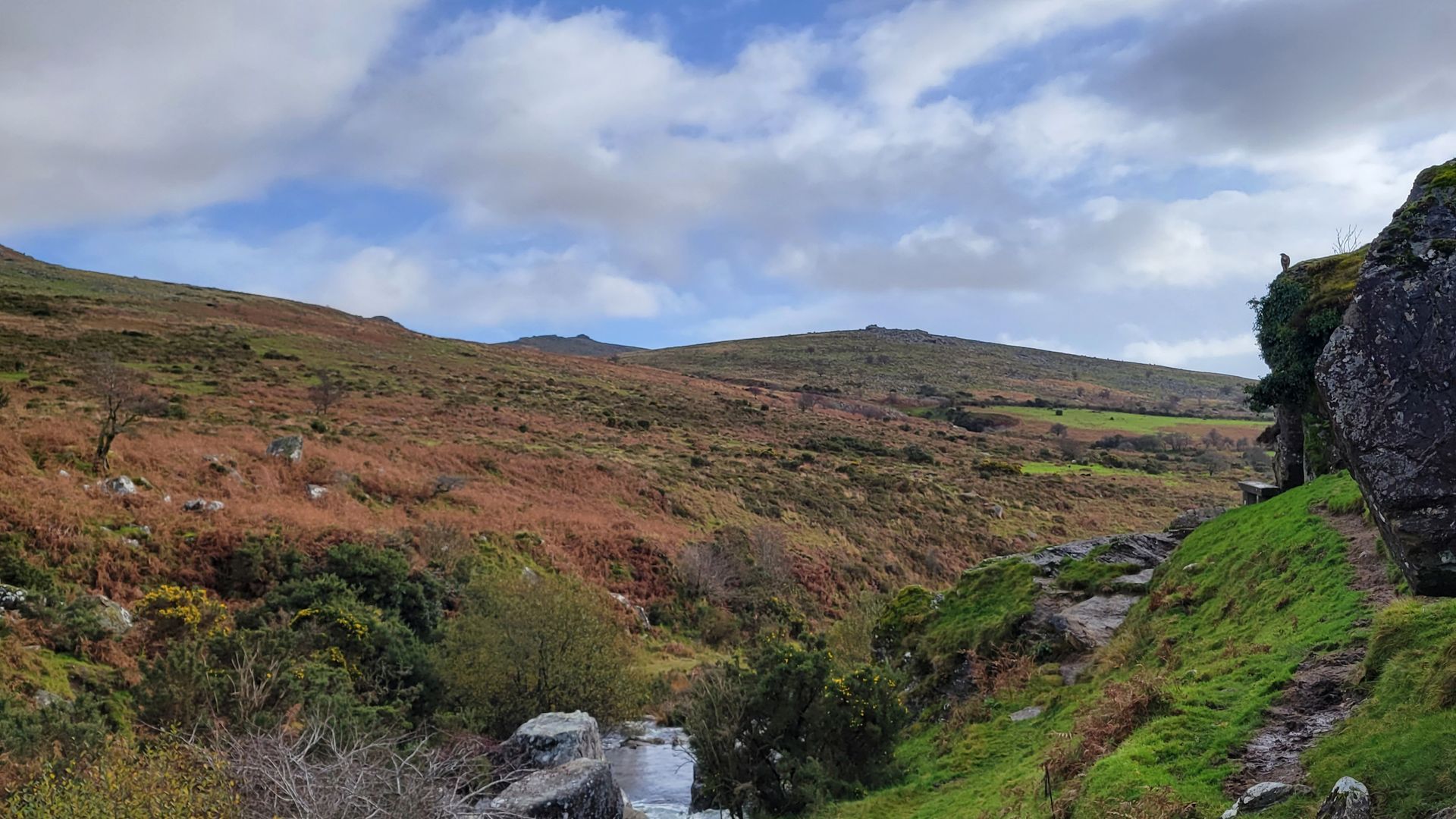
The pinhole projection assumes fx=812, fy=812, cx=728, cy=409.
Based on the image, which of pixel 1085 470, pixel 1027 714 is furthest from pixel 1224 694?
pixel 1085 470

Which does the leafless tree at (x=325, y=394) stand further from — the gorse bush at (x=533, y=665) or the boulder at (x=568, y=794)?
the boulder at (x=568, y=794)

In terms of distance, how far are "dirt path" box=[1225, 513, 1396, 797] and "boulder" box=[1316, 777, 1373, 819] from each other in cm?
109

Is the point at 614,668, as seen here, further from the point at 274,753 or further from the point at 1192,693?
the point at 1192,693

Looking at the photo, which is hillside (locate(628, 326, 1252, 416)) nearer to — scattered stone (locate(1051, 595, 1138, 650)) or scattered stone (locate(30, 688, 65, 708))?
scattered stone (locate(1051, 595, 1138, 650))

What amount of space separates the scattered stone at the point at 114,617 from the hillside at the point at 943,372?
96.5 metres

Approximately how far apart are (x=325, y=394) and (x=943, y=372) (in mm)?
111624

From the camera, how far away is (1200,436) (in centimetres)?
9412

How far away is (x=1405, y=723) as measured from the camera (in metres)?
7.20

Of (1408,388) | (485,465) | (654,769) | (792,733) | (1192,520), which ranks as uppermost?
(1408,388)

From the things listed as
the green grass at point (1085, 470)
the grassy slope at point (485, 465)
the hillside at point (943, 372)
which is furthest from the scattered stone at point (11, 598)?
the hillside at point (943, 372)

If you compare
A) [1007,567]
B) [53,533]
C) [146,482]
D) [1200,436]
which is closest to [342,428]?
[146,482]

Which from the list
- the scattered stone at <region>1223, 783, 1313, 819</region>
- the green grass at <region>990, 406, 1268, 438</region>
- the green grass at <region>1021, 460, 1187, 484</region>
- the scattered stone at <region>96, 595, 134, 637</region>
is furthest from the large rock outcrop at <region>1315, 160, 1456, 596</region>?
the green grass at <region>990, 406, 1268, 438</region>

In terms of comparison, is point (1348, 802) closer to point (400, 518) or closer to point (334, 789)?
point (334, 789)

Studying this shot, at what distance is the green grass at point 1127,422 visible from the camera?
316 ft
